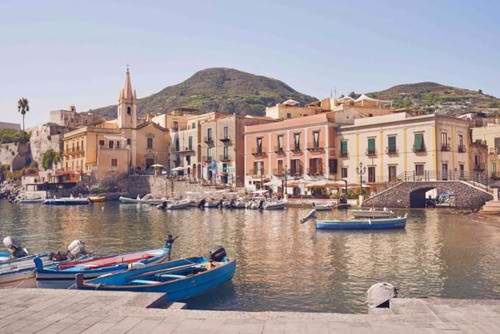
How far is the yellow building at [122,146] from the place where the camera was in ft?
263

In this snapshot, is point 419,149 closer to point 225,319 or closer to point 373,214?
point 373,214

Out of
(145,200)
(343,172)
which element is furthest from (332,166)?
(145,200)

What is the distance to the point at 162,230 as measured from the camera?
35.3 meters

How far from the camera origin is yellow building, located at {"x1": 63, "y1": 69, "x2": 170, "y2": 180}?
80.3 metres

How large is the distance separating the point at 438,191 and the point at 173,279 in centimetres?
3906

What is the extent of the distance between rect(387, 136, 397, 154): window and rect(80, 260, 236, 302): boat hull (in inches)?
1598

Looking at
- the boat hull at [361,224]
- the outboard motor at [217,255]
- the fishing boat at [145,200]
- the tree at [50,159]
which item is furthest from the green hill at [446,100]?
the outboard motor at [217,255]

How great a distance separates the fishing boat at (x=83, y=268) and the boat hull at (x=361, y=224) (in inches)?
612

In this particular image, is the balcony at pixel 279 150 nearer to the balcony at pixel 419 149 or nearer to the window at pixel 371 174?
the window at pixel 371 174

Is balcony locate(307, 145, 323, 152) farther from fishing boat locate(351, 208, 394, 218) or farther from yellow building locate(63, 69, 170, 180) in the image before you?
yellow building locate(63, 69, 170, 180)

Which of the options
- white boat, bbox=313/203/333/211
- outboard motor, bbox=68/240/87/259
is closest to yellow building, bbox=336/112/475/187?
white boat, bbox=313/203/333/211

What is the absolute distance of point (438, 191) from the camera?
4900 centimetres

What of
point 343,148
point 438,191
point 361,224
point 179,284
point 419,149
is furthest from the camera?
point 343,148

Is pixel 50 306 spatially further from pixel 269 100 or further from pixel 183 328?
pixel 269 100
